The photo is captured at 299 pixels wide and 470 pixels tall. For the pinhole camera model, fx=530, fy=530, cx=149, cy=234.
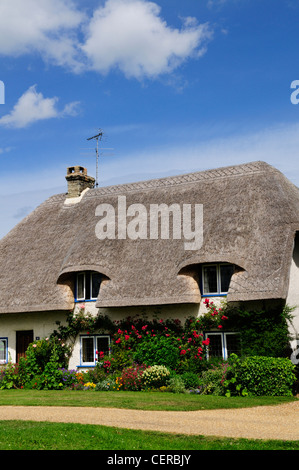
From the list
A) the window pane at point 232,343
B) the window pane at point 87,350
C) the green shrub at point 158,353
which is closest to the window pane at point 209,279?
the window pane at point 232,343

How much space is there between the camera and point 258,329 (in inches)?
684

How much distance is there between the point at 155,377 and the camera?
17.1 metres

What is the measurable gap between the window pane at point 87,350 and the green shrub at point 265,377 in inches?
284

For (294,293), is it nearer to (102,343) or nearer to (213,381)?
(213,381)

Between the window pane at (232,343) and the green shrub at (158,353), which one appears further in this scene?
the window pane at (232,343)

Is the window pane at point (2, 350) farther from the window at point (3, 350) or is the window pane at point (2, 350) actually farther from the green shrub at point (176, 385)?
the green shrub at point (176, 385)

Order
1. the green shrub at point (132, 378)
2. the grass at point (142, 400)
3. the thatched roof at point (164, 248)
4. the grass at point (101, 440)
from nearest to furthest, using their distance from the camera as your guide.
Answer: the grass at point (101, 440), the grass at point (142, 400), the green shrub at point (132, 378), the thatched roof at point (164, 248)

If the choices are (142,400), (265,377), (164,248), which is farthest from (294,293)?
(142,400)

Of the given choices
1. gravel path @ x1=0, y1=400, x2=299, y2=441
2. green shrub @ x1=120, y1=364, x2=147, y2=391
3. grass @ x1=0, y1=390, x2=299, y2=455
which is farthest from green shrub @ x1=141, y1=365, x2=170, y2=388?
grass @ x1=0, y1=390, x2=299, y2=455

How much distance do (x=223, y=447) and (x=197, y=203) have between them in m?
13.9

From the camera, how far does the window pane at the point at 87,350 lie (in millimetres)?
21031

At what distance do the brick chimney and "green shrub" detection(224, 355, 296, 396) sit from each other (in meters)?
13.8

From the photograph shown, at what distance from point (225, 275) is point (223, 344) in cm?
242
